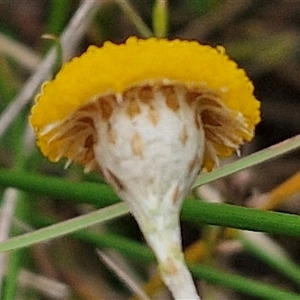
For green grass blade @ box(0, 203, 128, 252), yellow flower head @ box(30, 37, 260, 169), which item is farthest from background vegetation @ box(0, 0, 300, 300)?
yellow flower head @ box(30, 37, 260, 169)

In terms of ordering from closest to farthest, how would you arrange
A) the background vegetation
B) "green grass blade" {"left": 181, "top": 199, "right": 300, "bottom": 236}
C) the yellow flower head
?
the yellow flower head
"green grass blade" {"left": 181, "top": 199, "right": 300, "bottom": 236}
the background vegetation

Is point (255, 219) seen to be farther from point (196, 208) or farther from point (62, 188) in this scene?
point (62, 188)

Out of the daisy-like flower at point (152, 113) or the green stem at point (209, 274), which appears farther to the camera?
the green stem at point (209, 274)

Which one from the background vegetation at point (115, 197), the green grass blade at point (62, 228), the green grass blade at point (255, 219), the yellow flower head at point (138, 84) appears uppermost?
the background vegetation at point (115, 197)

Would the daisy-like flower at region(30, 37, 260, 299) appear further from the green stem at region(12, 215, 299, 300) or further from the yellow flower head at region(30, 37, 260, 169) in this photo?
the green stem at region(12, 215, 299, 300)

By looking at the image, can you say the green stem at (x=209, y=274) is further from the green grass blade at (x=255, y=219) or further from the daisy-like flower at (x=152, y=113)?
the daisy-like flower at (x=152, y=113)

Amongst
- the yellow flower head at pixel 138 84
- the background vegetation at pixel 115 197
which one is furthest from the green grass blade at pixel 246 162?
the yellow flower head at pixel 138 84

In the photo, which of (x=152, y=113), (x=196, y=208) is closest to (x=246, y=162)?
(x=196, y=208)

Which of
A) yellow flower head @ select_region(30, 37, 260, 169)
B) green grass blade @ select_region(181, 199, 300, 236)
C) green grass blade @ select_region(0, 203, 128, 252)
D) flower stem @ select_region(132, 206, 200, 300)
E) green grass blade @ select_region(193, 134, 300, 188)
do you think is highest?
green grass blade @ select_region(193, 134, 300, 188)
